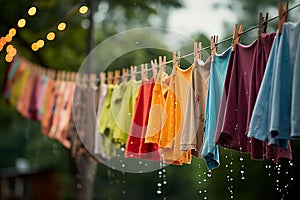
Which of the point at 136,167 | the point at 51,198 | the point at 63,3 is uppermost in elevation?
the point at 63,3

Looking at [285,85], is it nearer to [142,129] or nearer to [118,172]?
[142,129]

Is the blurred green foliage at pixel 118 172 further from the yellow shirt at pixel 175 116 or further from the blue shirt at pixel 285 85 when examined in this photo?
the blue shirt at pixel 285 85

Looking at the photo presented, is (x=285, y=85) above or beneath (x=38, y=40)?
beneath

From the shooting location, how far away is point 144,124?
11.3ft

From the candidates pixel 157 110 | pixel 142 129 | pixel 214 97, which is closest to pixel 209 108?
pixel 214 97

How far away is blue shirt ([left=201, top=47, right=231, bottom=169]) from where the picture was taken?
2.71m

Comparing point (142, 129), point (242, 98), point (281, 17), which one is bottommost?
point (142, 129)

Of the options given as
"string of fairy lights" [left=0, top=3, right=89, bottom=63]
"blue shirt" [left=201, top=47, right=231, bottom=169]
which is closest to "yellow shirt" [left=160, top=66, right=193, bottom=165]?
"blue shirt" [left=201, top=47, right=231, bottom=169]

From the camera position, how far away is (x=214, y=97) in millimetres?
2729

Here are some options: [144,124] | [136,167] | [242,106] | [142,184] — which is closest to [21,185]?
[142,184]

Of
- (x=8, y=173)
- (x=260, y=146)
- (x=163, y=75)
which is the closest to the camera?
(x=260, y=146)

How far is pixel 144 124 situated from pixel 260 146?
106 centimetres

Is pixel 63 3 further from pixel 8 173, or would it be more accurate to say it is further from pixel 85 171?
pixel 8 173

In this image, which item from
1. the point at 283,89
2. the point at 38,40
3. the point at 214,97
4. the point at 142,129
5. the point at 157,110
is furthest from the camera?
the point at 38,40
